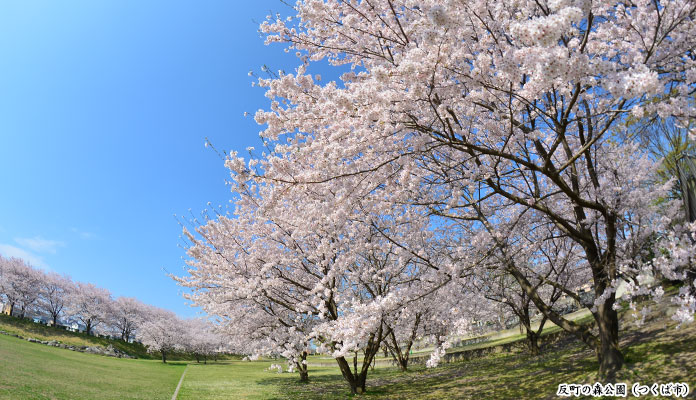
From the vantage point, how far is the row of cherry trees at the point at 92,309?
2039 inches

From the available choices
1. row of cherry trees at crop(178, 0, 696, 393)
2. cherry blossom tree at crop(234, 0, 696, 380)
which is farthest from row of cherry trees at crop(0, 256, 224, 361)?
cherry blossom tree at crop(234, 0, 696, 380)

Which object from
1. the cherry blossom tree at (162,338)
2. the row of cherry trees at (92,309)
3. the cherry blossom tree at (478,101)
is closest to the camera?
the cherry blossom tree at (478,101)

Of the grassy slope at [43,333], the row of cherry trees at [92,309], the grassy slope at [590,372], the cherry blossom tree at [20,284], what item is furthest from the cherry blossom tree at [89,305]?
the grassy slope at [590,372]

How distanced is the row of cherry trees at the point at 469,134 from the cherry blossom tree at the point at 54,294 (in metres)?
68.2

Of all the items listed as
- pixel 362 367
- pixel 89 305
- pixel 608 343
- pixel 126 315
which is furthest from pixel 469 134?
pixel 126 315

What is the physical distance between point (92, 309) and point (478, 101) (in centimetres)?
7765

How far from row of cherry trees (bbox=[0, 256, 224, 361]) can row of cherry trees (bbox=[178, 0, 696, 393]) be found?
153 feet

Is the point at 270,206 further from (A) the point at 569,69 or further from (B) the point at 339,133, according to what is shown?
(A) the point at 569,69

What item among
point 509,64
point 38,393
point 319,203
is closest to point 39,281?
point 38,393

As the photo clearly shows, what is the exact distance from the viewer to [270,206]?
22.8ft

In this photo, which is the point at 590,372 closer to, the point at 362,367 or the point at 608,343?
the point at 608,343

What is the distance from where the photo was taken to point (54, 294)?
6022 centimetres

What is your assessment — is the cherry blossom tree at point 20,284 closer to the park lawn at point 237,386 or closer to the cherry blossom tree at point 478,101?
the park lawn at point 237,386

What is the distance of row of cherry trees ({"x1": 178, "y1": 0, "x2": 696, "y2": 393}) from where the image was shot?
4738 millimetres
